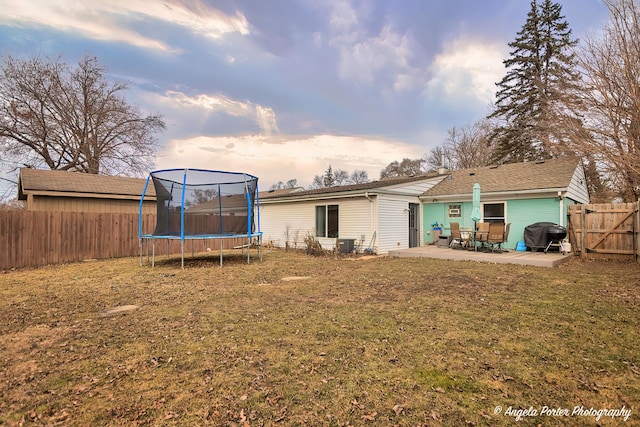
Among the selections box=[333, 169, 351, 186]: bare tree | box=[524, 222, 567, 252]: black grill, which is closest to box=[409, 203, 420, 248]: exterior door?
box=[524, 222, 567, 252]: black grill

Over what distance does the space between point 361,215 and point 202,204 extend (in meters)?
5.66

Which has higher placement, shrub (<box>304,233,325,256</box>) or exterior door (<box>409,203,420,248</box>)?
exterior door (<box>409,203,420,248</box>)

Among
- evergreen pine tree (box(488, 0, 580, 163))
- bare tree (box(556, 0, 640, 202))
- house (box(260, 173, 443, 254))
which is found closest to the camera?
bare tree (box(556, 0, 640, 202))

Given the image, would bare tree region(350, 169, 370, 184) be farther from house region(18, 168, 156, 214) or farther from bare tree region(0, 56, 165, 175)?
house region(18, 168, 156, 214)

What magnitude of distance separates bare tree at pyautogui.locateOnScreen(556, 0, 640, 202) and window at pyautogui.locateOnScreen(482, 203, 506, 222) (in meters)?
3.82

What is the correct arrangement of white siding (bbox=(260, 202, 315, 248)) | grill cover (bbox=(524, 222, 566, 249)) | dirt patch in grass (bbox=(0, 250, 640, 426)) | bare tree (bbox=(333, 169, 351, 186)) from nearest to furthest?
1. dirt patch in grass (bbox=(0, 250, 640, 426))
2. grill cover (bbox=(524, 222, 566, 249))
3. white siding (bbox=(260, 202, 315, 248))
4. bare tree (bbox=(333, 169, 351, 186))

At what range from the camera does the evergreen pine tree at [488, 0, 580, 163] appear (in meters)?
19.4

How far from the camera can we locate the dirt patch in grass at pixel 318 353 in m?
2.20

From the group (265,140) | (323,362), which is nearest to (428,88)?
(265,140)

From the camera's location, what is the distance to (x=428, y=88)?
13781 mm

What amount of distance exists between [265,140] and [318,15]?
6.09 meters

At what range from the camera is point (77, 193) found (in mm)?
12117

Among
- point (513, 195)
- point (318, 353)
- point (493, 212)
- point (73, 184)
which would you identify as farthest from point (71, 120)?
point (513, 195)

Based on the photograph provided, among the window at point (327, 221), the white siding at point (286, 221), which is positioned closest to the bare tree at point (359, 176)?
the white siding at point (286, 221)
